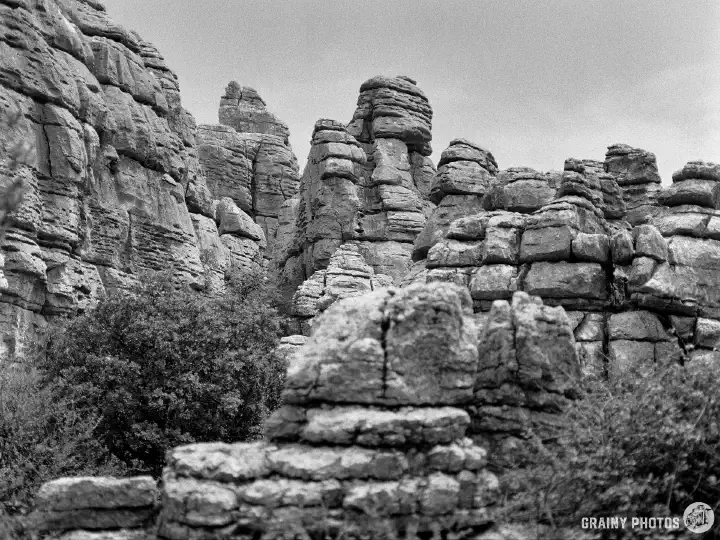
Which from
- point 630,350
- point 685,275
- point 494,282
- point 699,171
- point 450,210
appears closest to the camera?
point 630,350

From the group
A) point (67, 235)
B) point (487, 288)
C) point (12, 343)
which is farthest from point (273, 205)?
point (487, 288)

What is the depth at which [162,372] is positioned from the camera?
29.3 m

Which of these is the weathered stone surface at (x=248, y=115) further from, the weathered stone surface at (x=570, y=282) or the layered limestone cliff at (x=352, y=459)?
the layered limestone cliff at (x=352, y=459)

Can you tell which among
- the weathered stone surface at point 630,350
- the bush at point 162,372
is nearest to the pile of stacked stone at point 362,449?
the bush at point 162,372

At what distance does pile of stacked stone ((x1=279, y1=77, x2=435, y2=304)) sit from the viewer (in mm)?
71688

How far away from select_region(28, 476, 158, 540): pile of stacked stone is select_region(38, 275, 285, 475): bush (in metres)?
13.6

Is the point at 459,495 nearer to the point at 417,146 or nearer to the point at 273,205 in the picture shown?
the point at 417,146

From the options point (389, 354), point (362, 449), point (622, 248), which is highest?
point (622, 248)

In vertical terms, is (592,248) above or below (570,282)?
above

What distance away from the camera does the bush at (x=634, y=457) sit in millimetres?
12875

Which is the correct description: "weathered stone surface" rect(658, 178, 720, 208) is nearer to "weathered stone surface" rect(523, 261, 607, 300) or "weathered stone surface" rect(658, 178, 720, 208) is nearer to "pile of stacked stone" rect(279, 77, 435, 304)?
"weathered stone surface" rect(523, 261, 607, 300)

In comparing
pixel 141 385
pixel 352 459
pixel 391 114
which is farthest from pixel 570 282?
pixel 391 114

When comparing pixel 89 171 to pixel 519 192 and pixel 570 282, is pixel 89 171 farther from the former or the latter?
pixel 570 282

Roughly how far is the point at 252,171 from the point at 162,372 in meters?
67.4
